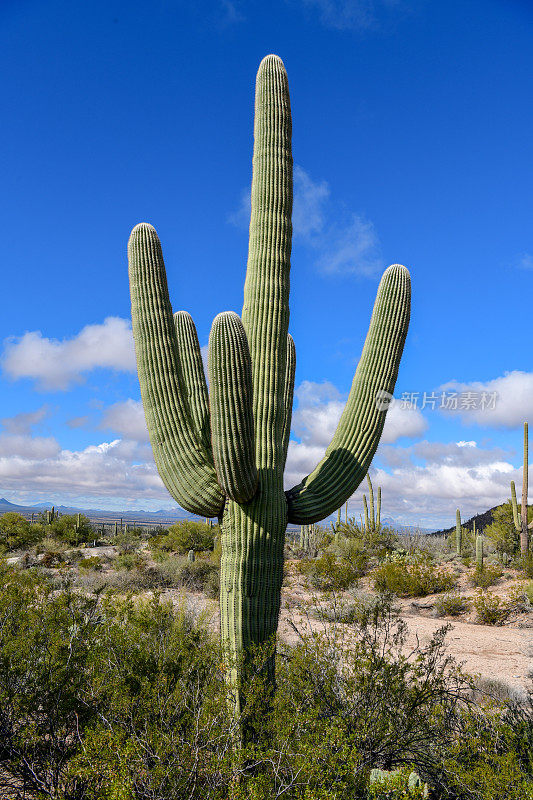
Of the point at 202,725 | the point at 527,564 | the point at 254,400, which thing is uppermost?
the point at 254,400

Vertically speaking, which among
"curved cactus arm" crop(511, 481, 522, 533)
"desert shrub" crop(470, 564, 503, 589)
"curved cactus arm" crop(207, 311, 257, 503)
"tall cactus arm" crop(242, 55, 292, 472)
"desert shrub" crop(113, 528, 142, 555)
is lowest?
"desert shrub" crop(113, 528, 142, 555)

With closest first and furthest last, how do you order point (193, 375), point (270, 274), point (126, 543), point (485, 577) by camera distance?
point (270, 274)
point (193, 375)
point (485, 577)
point (126, 543)

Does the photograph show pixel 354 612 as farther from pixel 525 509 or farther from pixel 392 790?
pixel 525 509

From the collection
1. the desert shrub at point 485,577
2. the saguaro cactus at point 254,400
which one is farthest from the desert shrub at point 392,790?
the desert shrub at point 485,577

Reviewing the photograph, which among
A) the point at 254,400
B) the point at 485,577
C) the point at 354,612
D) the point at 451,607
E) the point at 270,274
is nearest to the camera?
the point at 254,400

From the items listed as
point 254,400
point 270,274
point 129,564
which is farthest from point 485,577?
point 270,274

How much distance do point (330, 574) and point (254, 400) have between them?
12200 millimetres

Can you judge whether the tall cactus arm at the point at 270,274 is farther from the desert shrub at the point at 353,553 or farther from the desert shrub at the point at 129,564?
the desert shrub at the point at 129,564

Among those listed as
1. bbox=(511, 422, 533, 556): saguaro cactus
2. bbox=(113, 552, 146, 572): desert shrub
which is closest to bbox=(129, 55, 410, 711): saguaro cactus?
bbox=(113, 552, 146, 572): desert shrub

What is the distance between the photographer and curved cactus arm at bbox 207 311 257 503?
470cm

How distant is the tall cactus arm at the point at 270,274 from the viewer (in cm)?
539

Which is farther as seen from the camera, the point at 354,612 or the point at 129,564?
the point at 129,564

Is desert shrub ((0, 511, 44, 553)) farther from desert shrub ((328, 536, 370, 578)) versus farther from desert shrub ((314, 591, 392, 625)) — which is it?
desert shrub ((314, 591, 392, 625))

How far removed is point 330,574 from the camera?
53.2ft
